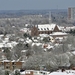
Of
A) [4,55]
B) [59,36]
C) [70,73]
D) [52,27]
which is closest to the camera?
[70,73]

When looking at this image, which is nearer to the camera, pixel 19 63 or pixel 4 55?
pixel 19 63

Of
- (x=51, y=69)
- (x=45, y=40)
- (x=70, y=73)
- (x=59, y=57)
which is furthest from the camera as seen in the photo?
(x=45, y=40)

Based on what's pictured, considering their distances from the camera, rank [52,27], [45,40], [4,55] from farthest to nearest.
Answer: [52,27], [45,40], [4,55]

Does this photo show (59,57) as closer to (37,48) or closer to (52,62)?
(52,62)

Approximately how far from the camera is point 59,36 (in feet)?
288

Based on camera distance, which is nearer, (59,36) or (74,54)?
(74,54)

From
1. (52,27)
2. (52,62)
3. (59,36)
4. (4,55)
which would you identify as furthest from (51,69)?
(52,27)

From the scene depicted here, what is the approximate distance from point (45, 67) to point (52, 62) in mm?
726

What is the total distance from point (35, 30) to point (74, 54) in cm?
4496

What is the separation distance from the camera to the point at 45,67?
138ft

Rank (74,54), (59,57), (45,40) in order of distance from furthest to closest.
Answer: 1. (45,40)
2. (74,54)
3. (59,57)

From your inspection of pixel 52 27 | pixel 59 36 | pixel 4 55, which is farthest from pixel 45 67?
pixel 52 27

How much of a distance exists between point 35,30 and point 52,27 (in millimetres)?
5938

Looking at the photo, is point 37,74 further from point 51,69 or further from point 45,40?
point 45,40
